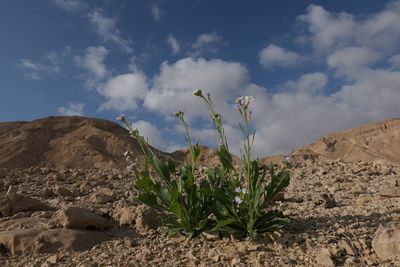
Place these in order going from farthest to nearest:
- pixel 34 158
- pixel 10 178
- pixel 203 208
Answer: pixel 34 158 → pixel 10 178 → pixel 203 208

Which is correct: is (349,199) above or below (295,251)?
above

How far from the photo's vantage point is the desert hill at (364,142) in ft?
161

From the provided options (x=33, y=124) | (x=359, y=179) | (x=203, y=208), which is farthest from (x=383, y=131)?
(x=203, y=208)

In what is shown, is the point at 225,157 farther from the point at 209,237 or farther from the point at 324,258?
the point at 324,258

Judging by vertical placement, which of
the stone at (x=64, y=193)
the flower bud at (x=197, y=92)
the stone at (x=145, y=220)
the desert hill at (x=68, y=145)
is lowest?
the stone at (x=145, y=220)

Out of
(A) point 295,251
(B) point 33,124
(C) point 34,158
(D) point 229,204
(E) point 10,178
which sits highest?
(B) point 33,124

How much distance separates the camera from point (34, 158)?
26453 millimetres

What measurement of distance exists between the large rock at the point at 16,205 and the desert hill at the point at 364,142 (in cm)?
4319

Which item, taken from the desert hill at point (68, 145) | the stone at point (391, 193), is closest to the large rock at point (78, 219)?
the stone at point (391, 193)

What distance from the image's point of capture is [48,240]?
4938 mm

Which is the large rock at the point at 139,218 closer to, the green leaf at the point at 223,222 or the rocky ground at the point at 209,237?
the rocky ground at the point at 209,237

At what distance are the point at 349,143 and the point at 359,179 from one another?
153 ft

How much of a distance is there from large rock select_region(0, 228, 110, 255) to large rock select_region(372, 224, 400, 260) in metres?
2.95

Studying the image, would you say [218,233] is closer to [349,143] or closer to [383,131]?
[349,143]
